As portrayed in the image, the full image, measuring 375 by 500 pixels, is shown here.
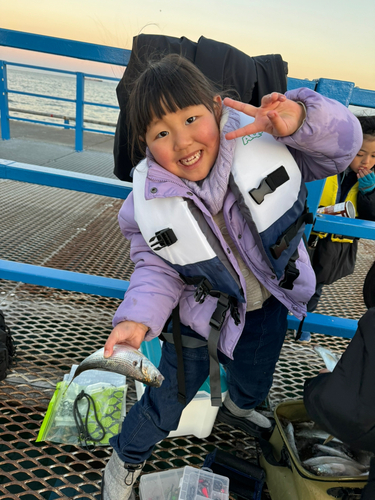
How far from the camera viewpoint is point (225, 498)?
1.50m

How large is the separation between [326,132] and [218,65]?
0.59m

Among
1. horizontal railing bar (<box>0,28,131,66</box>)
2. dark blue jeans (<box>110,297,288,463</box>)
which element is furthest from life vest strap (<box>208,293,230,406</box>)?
horizontal railing bar (<box>0,28,131,66</box>)

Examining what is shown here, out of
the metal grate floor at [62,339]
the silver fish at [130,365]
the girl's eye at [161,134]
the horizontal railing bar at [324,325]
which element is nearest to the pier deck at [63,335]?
the metal grate floor at [62,339]

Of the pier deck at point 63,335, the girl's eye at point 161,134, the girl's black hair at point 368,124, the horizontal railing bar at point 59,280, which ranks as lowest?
the pier deck at point 63,335

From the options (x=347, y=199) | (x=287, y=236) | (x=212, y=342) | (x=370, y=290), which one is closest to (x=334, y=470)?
(x=212, y=342)

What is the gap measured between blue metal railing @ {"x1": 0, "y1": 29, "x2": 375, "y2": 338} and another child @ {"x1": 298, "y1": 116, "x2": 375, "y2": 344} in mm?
307

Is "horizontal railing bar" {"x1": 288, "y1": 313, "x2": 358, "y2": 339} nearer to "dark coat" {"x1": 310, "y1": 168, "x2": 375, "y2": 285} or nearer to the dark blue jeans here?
"dark coat" {"x1": 310, "y1": 168, "x2": 375, "y2": 285}

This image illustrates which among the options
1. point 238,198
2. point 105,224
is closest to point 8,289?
point 105,224

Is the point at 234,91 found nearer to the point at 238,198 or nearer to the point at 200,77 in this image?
the point at 200,77

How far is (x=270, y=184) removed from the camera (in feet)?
4.31

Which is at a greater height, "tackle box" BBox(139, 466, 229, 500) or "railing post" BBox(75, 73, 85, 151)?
"railing post" BBox(75, 73, 85, 151)

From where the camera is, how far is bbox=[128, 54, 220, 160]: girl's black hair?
4.21 feet

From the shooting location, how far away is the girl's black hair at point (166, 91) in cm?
128

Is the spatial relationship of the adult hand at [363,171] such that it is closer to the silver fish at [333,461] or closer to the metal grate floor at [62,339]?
the metal grate floor at [62,339]
